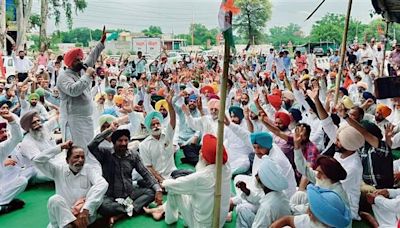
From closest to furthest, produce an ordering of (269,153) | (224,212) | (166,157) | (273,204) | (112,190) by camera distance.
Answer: (273,204) → (224,212) → (269,153) → (112,190) → (166,157)

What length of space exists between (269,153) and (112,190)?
167 centimetres

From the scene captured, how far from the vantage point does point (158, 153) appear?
532cm

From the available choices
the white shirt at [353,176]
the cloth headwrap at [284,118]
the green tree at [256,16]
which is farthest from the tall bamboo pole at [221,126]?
the green tree at [256,16]

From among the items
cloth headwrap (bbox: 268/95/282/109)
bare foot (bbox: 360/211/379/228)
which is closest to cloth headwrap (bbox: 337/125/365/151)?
bare foot (bbox: 360/211/379/228)

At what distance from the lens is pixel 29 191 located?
215 inches

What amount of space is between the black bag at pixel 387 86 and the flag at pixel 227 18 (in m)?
1.01

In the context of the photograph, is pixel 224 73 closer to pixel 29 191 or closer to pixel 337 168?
pixel 337 168

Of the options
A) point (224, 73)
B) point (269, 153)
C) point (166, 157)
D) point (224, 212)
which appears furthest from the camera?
point (166, 157)

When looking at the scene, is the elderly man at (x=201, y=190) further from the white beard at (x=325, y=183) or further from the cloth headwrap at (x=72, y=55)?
the cloth headwrap at (x=72, y=55)

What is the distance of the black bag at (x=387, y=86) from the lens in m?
2.75

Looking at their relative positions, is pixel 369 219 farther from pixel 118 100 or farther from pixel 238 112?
pixel 118 100

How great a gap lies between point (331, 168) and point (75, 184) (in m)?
2.29

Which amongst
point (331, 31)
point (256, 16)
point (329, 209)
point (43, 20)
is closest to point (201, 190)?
point (329, 209)

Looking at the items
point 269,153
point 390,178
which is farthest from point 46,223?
point 390,178
